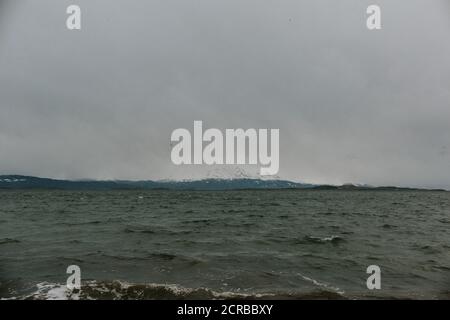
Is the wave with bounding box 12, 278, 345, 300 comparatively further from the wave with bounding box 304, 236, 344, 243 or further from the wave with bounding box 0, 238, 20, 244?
the wave with bounding box 0, 238, 20, 244

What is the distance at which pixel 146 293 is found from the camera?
12281mm

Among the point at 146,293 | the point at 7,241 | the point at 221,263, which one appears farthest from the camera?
the point at 7,241

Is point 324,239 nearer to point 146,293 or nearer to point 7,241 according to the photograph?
point 146,293

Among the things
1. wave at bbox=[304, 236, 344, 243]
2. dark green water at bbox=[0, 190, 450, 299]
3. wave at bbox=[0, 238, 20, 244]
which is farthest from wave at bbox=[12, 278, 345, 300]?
wave at bbox=[0, 238, 20, 244]

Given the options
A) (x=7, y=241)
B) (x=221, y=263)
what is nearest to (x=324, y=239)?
(x=221, y=263)

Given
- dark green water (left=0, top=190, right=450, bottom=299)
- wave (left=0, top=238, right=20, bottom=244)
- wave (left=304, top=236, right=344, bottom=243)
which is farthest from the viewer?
wave (left=304, top=236, right=344, bottom=243)

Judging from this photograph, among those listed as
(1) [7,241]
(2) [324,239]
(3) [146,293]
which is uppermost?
(3) [146,293]

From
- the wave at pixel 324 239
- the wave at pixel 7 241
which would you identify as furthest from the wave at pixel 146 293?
the wave at pixel 7 241

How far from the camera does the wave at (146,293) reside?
11.9 metres

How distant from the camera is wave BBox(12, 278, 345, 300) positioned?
11.9 m

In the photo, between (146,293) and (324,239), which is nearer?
(146,293)
